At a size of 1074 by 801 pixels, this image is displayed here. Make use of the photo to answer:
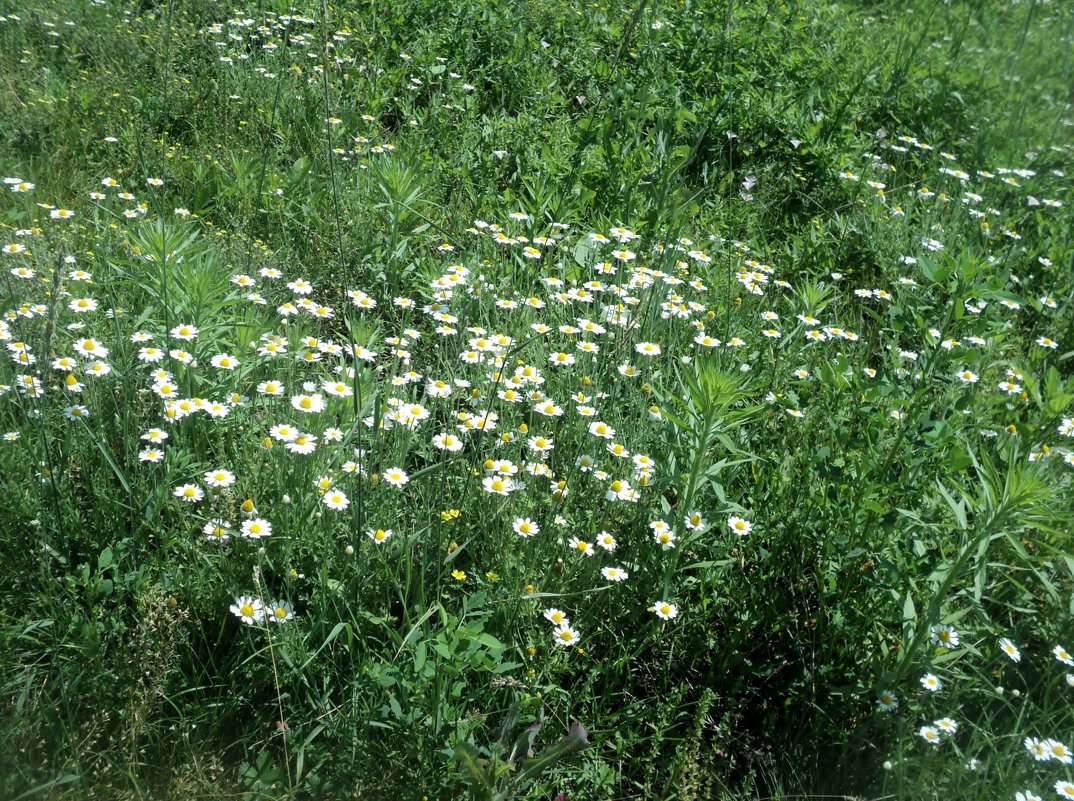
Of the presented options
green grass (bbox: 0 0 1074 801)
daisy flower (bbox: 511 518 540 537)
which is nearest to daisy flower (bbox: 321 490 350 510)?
green grass (bbox: 0 0 1074 801)

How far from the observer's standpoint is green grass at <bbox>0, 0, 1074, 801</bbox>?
222 centimetres

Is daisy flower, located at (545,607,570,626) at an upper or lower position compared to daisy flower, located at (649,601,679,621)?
lower

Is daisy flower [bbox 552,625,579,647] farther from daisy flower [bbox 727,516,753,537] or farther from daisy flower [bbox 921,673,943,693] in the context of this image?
daisy flower [bbox 921,673,943,693]

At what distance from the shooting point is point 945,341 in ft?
9.29

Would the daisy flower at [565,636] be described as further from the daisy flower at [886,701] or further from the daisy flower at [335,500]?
the daisy flower at [886,701]

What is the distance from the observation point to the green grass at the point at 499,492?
87.6 inches

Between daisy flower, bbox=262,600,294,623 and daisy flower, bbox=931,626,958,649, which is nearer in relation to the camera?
daisy flower, bbox=262,600,294,623

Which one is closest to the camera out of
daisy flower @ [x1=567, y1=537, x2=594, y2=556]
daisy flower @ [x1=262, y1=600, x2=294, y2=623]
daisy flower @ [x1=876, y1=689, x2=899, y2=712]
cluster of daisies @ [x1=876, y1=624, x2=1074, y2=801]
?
daisy flower @ [x1=262, y1=600, x2=294, y2=623]

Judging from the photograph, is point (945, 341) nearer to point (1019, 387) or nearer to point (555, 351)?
point (1019, 387)

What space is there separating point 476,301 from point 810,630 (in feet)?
5.64

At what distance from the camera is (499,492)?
2586mm

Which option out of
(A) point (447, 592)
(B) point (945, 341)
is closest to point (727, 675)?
(A) point (447, 592)

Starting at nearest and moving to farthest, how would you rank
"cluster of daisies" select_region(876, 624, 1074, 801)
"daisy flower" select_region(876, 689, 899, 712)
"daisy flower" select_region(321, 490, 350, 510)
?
"cluster of daisies" select_region(876, 624, 1074, 801) → "daisy flower" select_region(876, 689, 899, 712) → "daisy flower" select_region(321, 490, 350, 510)

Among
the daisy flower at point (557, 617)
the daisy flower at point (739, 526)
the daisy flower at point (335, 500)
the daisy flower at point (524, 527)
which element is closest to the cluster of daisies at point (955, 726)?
the daisy flower at point (739, 526)
